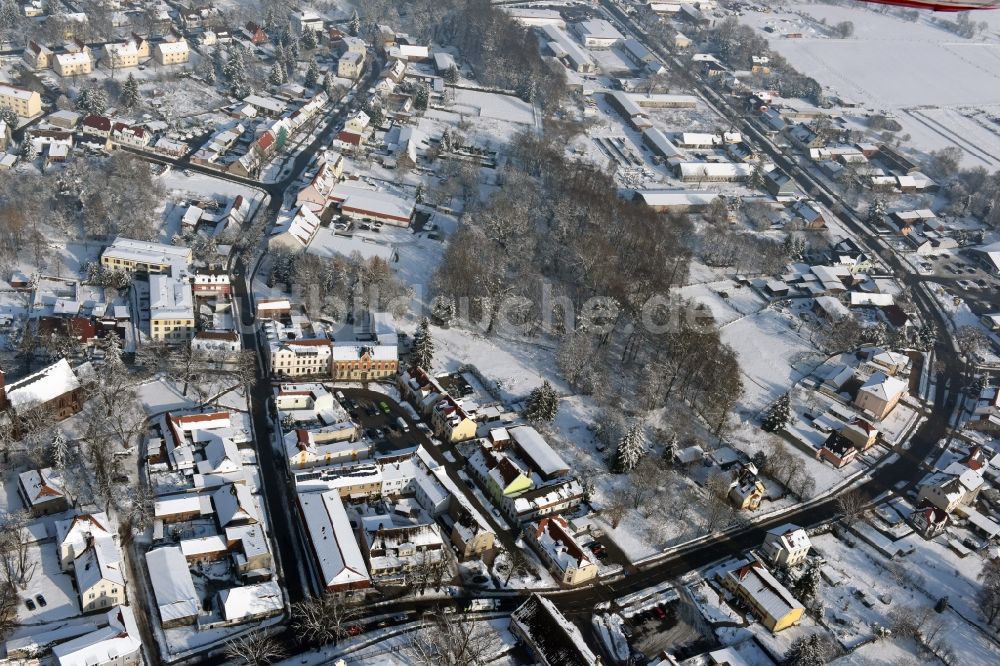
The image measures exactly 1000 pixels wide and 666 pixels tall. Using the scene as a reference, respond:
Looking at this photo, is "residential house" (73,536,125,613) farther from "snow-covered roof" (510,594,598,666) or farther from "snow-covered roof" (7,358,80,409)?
"snow-covered roof" (510,594,598,666)

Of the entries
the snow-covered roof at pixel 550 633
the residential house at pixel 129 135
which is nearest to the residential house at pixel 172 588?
the snow-covered roof at pixel 550 633

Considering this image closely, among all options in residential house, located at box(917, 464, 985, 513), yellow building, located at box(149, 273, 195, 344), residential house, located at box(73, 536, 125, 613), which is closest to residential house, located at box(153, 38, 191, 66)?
→ yellow building, located at box(149, 273, 195, 344)

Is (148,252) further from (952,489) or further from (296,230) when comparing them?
(952,489)

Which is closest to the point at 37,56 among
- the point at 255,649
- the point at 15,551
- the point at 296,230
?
the point at 296,230

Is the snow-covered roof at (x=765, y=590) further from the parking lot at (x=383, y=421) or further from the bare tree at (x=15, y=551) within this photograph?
the bare tree at (x=15, y=551)

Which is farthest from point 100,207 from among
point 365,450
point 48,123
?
point 365,450

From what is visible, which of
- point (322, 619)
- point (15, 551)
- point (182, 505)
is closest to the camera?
point (322, 619)

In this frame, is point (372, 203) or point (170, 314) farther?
point (372, 203)
